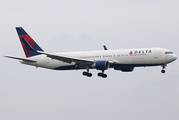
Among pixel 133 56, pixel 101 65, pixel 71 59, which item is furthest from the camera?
pixel 71 59

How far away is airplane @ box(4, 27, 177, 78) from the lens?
6856 centimetres

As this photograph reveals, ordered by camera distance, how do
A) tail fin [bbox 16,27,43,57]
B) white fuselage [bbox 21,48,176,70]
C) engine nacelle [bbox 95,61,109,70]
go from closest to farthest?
1. white fuselage [bbox 21,48,176,70]
2. engine nacelle [bbox 95,61,109,70]
3. tail fin [bbox 16,27,43,57]

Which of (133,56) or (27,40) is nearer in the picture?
(133,56)

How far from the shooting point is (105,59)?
7162 centimetres

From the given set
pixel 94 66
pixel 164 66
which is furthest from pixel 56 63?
pixel 164 66

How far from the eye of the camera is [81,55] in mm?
74562

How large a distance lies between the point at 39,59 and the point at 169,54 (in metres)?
25.4

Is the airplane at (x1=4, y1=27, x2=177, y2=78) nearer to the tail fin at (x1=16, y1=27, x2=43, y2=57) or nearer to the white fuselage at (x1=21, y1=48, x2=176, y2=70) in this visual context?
the white fuselage at (x1=21, y1=48, x2=176, y2=70)

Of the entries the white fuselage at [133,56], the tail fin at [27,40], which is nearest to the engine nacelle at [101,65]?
the white fuselage at [133,56]

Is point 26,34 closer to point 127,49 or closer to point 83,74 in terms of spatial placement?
point 83,74

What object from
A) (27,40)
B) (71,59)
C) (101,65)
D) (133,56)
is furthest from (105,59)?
(27,40)

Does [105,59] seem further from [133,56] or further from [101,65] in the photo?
[133,56]

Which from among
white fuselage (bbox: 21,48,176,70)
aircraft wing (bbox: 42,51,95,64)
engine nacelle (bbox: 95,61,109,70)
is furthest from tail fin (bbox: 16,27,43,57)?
engine nacelle (bbox: 95,61,109,70)

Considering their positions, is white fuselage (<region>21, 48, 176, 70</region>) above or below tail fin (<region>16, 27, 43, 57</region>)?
below
